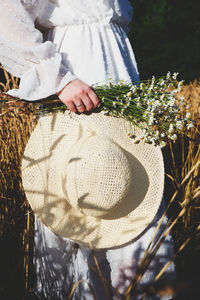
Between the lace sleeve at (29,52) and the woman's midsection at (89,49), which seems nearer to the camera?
the lace sleeve at (29,52)

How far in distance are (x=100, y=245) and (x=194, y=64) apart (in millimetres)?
6115

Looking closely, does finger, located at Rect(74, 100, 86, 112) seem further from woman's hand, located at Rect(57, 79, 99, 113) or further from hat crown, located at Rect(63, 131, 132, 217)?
hat crown, located at Rect(63, 131, 132, 217)

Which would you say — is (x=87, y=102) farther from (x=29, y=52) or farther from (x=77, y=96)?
(x=29, y=52)

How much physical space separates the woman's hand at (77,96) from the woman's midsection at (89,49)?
13cm

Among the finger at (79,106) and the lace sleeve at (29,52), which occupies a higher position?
the lace sleeve at (29,52)

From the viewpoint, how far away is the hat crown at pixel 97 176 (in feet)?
3.05

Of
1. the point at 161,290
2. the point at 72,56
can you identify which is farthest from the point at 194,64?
the point at 161,290

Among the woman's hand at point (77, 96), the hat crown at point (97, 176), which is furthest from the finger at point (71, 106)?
the hat crown at point (97, 176)

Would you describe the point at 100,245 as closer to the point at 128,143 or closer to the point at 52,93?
the point at 128,143

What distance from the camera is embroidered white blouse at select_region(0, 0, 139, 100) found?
0.95 metres

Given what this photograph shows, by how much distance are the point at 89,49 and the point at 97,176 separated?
0.53m

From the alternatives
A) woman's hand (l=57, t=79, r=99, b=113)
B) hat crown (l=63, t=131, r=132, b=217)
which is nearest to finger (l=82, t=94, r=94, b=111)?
woman's hand (l=57, t=79, r=99, b=113)

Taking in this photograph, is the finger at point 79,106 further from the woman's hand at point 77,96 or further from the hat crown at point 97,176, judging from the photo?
the hat crown at point 97,176

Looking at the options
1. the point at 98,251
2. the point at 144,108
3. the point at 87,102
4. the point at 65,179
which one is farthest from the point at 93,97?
the point at 98,251
